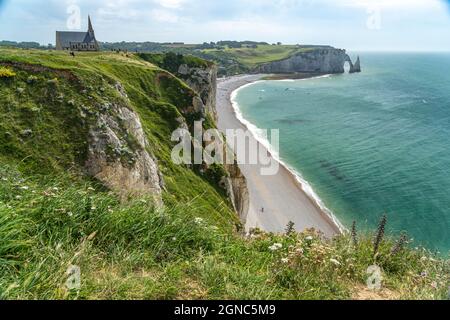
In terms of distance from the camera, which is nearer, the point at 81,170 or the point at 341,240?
the point at 341,240

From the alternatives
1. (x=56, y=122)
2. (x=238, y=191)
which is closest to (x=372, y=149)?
(x=238, y=191)

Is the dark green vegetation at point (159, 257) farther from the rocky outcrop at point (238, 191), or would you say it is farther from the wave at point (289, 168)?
the rocky outcrop at point (238, 191)

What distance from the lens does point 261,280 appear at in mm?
6328

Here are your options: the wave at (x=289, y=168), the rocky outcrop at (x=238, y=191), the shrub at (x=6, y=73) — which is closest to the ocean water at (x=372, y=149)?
the wave at (x=289, y=168)

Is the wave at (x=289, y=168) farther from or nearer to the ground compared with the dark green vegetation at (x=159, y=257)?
nearer to the ground

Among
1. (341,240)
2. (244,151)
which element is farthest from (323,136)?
(341,240)

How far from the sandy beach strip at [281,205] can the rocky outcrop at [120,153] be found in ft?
61.0

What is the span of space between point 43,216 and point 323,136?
8482 cm

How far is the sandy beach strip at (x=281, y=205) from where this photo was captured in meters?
47.5

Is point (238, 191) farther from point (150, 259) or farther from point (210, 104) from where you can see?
point (150, 259)

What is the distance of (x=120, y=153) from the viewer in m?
24.7

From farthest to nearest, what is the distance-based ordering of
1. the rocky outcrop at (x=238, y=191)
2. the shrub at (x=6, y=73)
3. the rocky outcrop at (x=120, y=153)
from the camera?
the rocky outcrop at (x=238, y=191)
the shrub at (x=6, y=73)
the rocky outcrop at (x=120, y=153)
